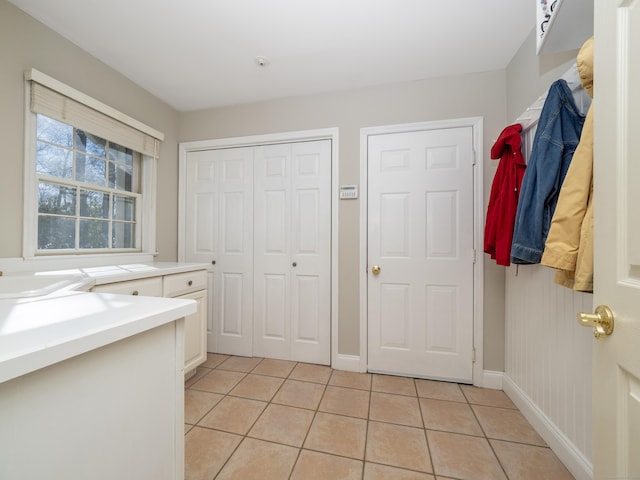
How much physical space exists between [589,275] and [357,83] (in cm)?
205

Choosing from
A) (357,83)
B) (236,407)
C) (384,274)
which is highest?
(357,83)

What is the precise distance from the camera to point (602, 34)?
0.65 metres

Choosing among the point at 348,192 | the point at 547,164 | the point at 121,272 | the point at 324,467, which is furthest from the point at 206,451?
the point at 547,164

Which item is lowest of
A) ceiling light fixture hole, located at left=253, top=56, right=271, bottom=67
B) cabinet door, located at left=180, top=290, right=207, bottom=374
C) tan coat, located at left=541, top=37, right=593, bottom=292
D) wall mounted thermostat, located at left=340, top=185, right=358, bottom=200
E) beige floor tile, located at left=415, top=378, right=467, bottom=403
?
beige floor tile, located at left=415, top=378, right=467, bottom=403

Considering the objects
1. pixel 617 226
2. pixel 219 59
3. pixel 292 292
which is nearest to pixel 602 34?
pixel 617 226

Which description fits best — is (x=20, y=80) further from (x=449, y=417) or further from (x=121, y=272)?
(x=449, y=417)

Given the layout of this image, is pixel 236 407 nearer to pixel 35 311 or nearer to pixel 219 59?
pixel 35 311

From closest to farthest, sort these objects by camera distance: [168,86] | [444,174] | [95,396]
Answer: [95,396] → [444,174] → [168,86]

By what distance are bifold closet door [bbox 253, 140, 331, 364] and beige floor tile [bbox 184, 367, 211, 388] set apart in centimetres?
46

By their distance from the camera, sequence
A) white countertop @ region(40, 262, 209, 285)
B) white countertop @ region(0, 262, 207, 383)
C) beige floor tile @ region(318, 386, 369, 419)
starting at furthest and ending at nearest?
beige floor tile @ region(318, 386, 369, 419)
white countertop @ region(40, 262, 209, 285)
white countertop @ region(0, 262, 207, 383)

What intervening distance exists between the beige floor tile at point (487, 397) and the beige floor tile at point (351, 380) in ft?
2.34

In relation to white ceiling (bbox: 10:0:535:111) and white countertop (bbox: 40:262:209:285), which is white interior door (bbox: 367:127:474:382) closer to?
white ceiling (bbox: 10:0:535:111)

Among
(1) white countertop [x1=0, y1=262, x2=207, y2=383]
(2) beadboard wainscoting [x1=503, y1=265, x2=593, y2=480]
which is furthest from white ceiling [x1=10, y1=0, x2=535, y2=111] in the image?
(1) white countertop [x1=0, y1=262, x2=207, y2=383]

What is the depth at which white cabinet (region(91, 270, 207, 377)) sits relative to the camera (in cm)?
163
